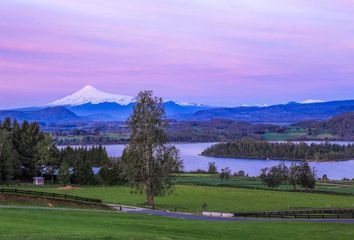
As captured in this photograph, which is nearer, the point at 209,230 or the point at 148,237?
the point at 148,237

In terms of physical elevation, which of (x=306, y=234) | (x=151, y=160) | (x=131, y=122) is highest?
(x=131, y=122)

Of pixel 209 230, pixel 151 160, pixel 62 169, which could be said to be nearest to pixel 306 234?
pixel 209 230

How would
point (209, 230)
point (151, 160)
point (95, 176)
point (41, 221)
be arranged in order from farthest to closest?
point (95, 176), point (151, 160), point (209, 230), point (41, 221)

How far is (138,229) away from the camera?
32.7m

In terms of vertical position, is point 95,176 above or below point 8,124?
below

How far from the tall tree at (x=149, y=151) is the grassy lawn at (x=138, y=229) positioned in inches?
870

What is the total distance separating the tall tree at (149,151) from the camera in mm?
63812

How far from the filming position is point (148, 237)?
26.4 m

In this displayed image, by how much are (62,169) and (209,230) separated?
211 ft

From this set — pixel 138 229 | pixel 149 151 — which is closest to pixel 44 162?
pixel 149 151

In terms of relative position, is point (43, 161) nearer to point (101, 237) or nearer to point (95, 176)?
point (95, 176)

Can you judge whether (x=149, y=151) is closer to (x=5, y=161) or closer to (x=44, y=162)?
(x=5, y=161)

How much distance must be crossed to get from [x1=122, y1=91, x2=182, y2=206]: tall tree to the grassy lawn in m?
22.1

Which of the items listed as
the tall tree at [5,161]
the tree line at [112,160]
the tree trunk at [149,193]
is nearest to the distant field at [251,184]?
the tree line at [112,160]
